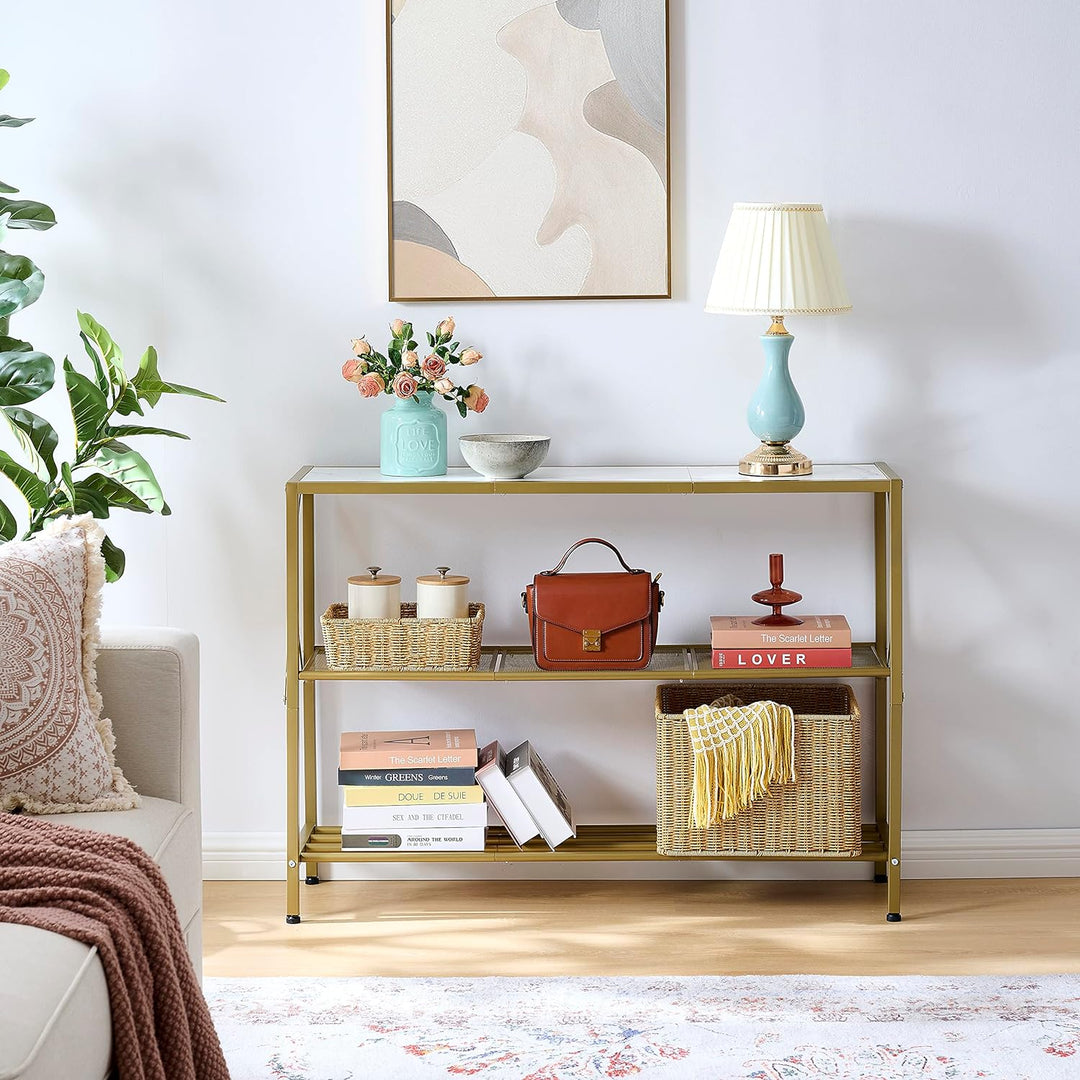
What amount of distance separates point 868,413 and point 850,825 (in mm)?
870

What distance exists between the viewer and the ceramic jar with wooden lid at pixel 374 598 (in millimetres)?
2551

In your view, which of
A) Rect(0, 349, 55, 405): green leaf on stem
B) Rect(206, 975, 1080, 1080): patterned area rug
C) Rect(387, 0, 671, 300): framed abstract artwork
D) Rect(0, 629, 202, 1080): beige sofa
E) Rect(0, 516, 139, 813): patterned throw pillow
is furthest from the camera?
Rect(387, 0, 671, 300): framed abstract artwork

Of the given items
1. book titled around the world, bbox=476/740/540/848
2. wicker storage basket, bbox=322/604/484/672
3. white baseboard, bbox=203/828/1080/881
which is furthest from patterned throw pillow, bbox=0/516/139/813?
white baseboard, bbox=203/828/1080/881

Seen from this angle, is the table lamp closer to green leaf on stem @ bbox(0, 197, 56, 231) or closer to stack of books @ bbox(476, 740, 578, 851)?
stack of books @ bbox(476, 740, 578, 851)

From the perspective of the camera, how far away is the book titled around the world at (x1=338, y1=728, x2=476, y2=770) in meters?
2.61

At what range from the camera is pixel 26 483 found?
242 cm

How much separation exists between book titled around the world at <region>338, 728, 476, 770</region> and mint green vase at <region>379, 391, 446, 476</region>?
57cm

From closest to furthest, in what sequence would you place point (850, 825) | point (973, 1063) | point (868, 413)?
point (973, 1063) < point (850, 825) < point (868, 413)

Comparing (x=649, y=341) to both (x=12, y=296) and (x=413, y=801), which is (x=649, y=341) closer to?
(x=413, y=801)

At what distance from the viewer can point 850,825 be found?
8.38ft

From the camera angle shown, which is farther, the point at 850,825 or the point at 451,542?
the point at 451,542

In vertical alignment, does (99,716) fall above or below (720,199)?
below

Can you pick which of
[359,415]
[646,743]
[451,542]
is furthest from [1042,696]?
[359,415]

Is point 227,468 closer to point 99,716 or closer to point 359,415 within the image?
point 359,415
